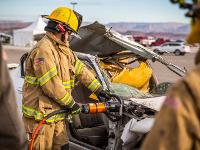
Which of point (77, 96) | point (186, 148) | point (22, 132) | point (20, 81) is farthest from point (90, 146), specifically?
point (186, 148)

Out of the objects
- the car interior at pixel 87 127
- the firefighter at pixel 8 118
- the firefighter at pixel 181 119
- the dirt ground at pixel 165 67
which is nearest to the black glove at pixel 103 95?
the car interior at pixel 87 127

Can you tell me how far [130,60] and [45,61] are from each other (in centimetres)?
267

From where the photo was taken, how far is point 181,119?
1491 millimetres

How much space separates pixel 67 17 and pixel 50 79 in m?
0.73

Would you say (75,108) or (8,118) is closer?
(8,118)

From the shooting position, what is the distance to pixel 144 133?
14.0 feet

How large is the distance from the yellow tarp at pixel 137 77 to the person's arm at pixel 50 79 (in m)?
1.82

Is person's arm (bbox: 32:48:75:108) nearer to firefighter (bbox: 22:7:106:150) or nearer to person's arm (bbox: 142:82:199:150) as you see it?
firefighter (bbox: 22:7:106:150)

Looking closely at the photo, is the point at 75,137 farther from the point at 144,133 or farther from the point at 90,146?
the point at 144,133

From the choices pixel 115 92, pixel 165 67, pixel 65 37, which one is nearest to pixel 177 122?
pixel 65 37

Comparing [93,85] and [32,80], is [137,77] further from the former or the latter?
[32,80]

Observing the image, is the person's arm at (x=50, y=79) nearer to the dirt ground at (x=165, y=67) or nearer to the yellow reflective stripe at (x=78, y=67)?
the yellow reflective stripe at (x=78, y=67)

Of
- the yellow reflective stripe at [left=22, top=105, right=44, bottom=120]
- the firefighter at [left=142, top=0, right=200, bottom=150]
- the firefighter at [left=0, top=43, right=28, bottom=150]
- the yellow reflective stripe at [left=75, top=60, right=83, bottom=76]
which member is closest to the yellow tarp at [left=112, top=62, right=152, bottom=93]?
the yellow reflective stripe at [left=75, top=60, right=83, bottom=76]

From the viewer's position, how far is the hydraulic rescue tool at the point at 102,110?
4199 mm
